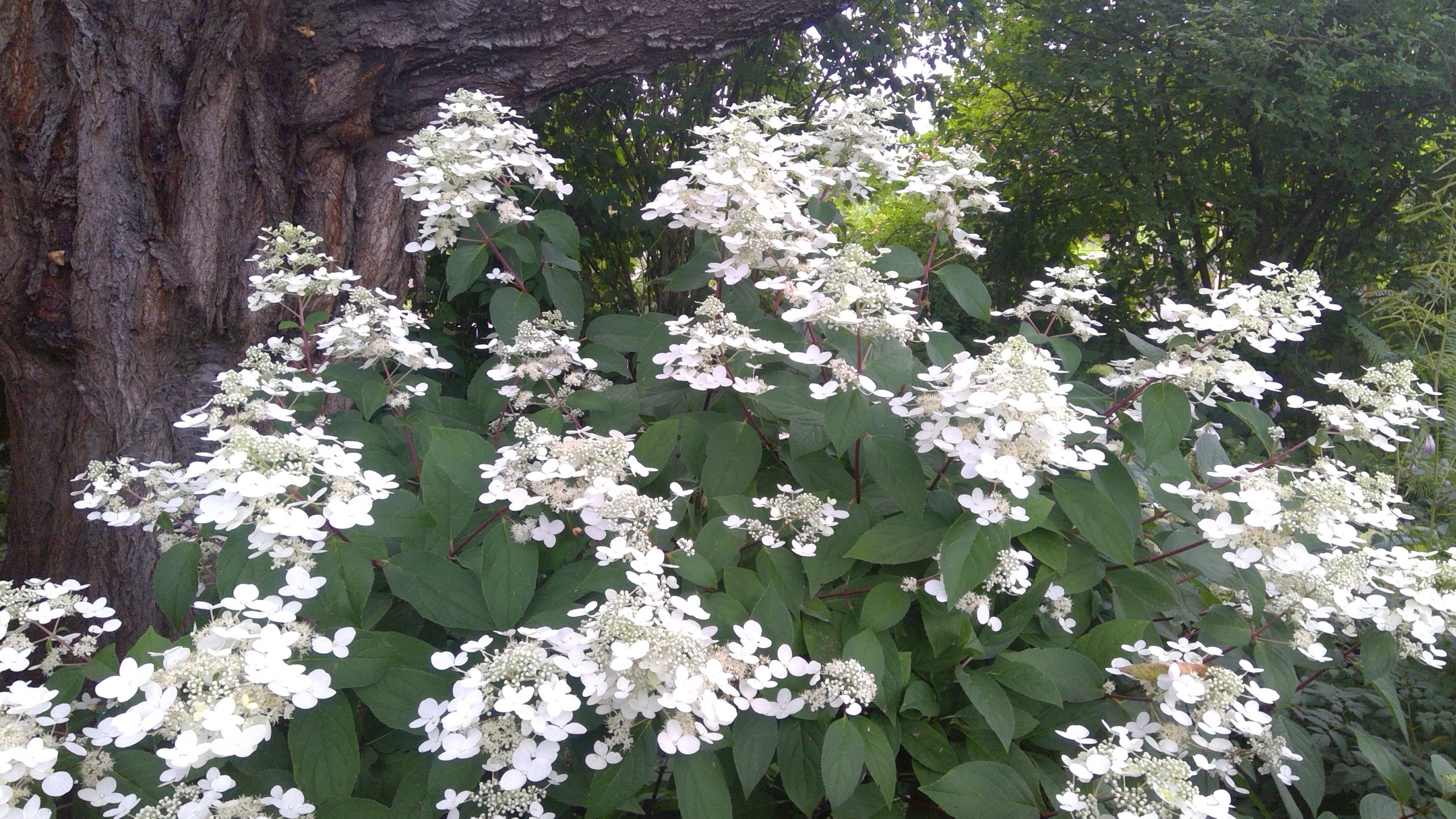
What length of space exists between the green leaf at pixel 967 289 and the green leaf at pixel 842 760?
130cm

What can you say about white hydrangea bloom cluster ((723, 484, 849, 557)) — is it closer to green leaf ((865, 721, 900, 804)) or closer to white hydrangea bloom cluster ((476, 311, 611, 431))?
green leaf ((865, 721, 900, 804))

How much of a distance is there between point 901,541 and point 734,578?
0.33 m

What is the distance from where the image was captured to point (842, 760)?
4.55ft

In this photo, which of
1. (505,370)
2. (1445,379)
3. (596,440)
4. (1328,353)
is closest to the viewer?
(596,440)

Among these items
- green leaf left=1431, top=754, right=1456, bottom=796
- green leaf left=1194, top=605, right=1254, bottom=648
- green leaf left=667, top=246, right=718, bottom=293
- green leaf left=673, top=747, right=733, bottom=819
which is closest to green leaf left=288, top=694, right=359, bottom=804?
green leaf left=673, top=747, right=733, bottom=819

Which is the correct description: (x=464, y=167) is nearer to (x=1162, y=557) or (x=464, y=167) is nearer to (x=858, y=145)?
(x=858, y=145)

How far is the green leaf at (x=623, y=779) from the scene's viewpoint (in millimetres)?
1325

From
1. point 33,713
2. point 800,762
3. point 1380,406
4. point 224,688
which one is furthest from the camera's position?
point 1380,406

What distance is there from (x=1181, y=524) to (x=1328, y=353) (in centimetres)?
499

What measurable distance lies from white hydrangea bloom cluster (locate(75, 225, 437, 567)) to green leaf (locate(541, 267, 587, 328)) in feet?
1.21

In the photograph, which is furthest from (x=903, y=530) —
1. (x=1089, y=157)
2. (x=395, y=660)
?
(x=1089, y=157)

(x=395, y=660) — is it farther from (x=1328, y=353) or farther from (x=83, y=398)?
(x=1328, y=353)

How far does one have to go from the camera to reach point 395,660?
1424 mm

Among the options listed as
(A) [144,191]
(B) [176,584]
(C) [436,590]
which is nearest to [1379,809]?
(C) [436,590]
